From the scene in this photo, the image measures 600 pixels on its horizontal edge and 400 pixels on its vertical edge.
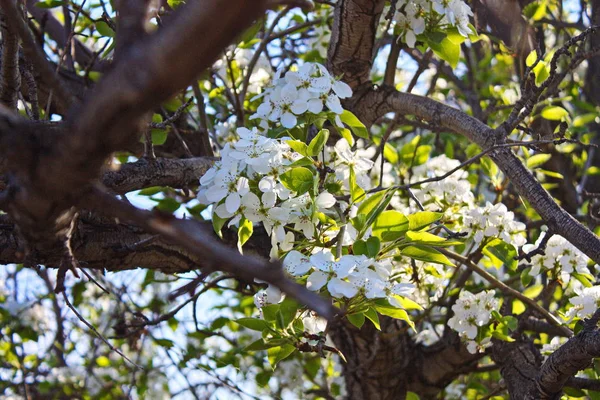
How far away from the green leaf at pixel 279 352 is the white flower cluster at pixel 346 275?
0.20 meters

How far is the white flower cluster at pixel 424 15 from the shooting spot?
1.68 meters

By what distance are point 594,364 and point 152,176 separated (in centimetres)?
128

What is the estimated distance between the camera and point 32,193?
0.77 meters

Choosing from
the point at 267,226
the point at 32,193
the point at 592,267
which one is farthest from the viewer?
the point at 592,267

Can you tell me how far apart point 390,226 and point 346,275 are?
20 centimetres

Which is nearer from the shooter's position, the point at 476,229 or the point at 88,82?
the point at 476,229

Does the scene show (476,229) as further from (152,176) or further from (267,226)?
(152,176)

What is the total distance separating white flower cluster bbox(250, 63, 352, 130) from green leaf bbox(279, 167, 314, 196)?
0.21m

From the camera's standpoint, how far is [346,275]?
1.15 metres

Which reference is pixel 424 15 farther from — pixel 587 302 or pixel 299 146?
pixel 587 302

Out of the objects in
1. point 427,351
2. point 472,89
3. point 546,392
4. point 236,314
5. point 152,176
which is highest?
point 472,89

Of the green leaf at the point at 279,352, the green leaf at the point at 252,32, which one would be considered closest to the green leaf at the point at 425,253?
the green leaf at the point at 279,352


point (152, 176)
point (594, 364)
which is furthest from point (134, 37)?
point (594, 364)

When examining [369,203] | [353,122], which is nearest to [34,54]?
[369,203]
